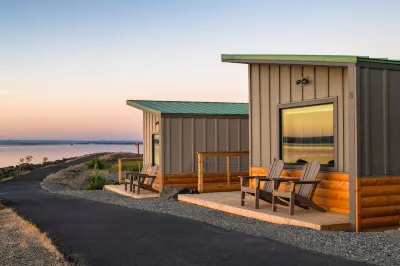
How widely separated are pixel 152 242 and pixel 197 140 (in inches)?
292

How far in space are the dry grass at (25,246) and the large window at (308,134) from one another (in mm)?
4929

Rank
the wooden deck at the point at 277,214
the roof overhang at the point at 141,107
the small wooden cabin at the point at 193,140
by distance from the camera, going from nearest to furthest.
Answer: the wooden deck at the point at 277,214, the small wooden cabin at the point at 193,140, the roof overhang at the point at 141,107

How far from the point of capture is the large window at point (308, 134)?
935 cm

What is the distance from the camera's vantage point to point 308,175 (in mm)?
9289

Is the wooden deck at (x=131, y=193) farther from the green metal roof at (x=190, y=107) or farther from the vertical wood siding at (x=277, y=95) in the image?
the vertical wood siding at (x=277, y=95)

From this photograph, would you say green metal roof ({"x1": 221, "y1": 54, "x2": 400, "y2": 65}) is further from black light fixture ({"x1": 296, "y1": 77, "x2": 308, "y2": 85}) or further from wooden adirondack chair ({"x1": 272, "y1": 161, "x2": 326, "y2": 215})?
wooden adirondack chair ({"x1": 272, "y1": 161, "x2": 326, "y2": 215})

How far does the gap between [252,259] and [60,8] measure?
51.7 feet

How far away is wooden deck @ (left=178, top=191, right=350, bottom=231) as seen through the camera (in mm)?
8064

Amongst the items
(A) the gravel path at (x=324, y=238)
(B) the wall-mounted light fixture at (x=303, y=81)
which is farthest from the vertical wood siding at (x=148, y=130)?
(B) the wall-mounted light fixture at (x=303, y=81)

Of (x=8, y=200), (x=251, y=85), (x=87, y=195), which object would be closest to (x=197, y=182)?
(x=87, y=195)

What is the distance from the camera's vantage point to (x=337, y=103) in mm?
9086

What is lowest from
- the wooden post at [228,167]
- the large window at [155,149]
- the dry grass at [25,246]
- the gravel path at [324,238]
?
the dry grass at [25,246]

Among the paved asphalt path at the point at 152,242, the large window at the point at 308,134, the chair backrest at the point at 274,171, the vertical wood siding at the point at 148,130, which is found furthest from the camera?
the vertical wood siding at the point at 148,130

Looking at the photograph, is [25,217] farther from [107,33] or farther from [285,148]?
[107,33]
